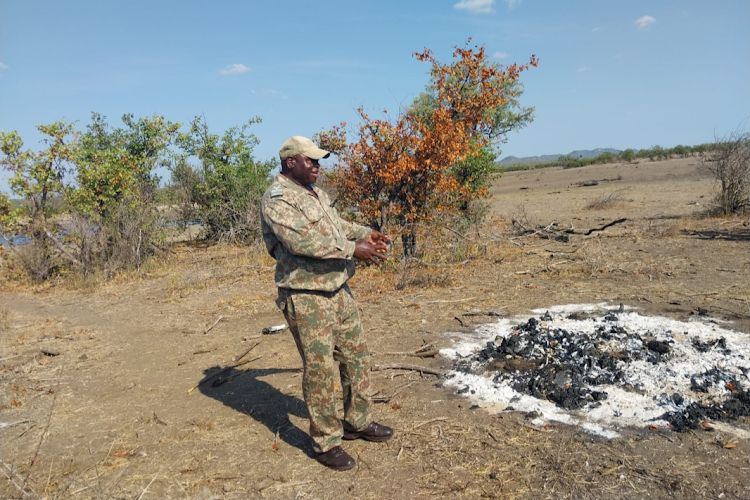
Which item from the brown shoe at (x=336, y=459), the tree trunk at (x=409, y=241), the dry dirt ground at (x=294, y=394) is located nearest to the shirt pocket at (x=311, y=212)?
the brown shoe at (x=336, y=459)

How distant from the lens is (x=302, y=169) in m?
3.49

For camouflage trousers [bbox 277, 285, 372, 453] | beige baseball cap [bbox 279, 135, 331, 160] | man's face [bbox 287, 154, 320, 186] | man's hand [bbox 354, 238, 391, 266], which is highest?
beige baseball cap [bbox 279, 135, 331, 160]

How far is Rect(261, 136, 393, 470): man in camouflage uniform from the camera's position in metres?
3.35

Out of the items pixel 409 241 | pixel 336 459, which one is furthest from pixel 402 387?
pixel 409 241

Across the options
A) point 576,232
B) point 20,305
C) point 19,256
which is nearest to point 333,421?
point 20,305

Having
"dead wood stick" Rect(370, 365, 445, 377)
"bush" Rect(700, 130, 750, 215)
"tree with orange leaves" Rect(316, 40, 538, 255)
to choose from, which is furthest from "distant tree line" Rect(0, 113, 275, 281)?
"bush" Rect(700, 130, 750, 215)

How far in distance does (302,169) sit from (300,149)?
0.43 ft

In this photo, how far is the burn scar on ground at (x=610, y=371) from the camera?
4035 millimetres

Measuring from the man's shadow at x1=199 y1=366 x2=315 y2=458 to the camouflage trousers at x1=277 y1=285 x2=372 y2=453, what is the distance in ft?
1.43

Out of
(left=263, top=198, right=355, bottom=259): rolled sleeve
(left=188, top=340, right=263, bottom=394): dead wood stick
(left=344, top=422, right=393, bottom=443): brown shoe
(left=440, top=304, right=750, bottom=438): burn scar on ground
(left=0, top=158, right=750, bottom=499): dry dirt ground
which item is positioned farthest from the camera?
(left=188, top=340, right=263, bottom=394): dead wood stick

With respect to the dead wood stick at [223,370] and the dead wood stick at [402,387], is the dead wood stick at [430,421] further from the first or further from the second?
the dead wood stick at [223,370]

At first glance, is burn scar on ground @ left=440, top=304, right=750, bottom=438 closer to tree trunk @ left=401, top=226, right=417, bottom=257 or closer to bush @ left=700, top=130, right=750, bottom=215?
tree trunk @ left=401, top=226, right=417, bottom=257

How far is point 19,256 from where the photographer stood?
11.7 metres

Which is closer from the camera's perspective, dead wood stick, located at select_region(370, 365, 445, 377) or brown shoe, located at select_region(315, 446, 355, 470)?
Answer: brown shoe, located at select_region(315, 446, 355, 470)
